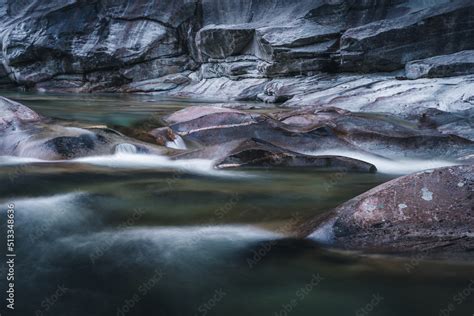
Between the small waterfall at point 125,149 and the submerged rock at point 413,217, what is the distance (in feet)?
15.1

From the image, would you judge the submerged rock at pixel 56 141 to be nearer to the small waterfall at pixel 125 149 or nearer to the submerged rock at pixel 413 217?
the small waterfall at pixel 125 149

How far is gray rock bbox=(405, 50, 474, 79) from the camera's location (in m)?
15.2

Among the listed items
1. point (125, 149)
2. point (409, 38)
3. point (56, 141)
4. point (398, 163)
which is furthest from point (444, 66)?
point (56, 141)

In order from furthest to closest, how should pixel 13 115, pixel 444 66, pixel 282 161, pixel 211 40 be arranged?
1. pixel 211 40
2. pixel 444 66
3. pixel 13 115
4. pixel 282 161

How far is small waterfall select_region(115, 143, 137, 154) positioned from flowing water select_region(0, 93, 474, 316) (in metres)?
1.77

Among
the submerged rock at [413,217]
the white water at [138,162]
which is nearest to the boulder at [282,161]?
the white water at [138,162]

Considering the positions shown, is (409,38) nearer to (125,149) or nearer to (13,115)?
(125,149)

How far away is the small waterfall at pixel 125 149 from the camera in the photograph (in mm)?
7824

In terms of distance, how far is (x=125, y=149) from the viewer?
7863mm

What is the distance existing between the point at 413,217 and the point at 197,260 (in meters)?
1.89

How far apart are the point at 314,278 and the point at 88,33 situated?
99.4 feet

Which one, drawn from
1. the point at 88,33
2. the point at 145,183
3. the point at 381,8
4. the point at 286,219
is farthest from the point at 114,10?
the point at 286,219

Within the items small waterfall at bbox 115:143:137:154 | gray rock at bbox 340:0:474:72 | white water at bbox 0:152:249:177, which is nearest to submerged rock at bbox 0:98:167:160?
small waterfall at bbox 115:143:137:154

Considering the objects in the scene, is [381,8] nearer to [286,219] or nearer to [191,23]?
[191,23]
